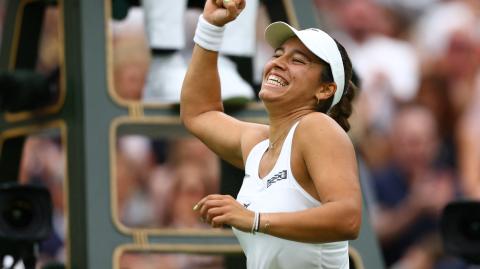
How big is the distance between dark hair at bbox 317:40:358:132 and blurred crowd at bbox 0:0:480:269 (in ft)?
8.87

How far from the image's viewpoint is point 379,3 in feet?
29.8

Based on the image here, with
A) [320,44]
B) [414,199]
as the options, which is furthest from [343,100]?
[414,199]

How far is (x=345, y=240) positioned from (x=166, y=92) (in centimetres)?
278

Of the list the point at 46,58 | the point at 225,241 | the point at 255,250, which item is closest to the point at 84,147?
the point at 225,241

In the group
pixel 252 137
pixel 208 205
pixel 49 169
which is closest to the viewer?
pixel 208 205

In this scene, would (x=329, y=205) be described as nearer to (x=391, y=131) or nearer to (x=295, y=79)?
(x=295, y=79)

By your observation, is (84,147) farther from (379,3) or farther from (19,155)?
(379,3)

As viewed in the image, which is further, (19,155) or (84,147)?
(19,155)

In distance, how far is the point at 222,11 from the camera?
5152 millimetres

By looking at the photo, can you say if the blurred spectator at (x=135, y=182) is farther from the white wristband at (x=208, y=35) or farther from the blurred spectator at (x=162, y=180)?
the white wristband at (x=208, y=35)

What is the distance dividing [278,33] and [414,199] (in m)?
3.73

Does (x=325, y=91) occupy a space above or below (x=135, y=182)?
above

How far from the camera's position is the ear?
484cm

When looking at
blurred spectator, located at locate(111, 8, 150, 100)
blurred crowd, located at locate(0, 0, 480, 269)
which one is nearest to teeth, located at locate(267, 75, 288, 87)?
blurred crowd, located at locate(0, 0, 480, 269)
